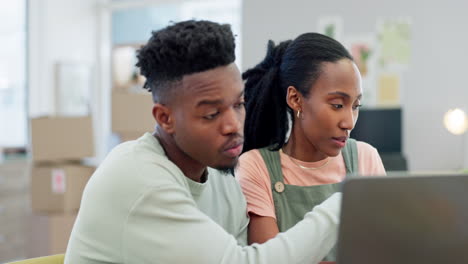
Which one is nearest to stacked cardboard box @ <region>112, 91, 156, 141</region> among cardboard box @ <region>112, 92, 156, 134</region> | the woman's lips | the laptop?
cardboard box @ <region>112, 92, 156, 134</region>

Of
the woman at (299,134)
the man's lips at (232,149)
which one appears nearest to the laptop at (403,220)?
the man's lips at (232,149)

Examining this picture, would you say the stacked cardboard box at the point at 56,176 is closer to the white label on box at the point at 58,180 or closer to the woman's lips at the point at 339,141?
the white label on box at the point at 58,180

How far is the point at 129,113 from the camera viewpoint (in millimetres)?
3936

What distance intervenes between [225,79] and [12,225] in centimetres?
384

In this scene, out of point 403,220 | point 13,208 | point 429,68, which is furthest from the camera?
point 13,208

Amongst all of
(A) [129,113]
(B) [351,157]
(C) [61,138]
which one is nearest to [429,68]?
(A) [129,113]

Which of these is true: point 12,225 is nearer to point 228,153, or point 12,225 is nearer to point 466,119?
point 466,119

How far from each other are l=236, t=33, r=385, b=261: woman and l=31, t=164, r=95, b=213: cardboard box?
2.35 meters

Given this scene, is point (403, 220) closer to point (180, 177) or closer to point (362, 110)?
point (180, 177)

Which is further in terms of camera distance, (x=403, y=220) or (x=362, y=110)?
(x=362, y=110)

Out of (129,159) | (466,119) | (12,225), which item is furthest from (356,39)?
(129,159)

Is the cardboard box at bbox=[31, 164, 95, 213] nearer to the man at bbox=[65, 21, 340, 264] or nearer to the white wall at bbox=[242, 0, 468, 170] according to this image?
the white wall at bbox=[242, 0, 468, 170]

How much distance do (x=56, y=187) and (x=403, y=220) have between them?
312cm

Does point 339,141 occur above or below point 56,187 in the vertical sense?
above
